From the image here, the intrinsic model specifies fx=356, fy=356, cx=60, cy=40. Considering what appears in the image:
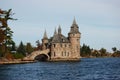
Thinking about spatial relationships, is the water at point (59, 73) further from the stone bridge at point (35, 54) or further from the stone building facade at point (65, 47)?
the stone building facade at point (65, 47)

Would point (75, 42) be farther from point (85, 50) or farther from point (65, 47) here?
point (85, 50)

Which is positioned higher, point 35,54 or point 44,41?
point 44,41

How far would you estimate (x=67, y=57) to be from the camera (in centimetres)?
11119

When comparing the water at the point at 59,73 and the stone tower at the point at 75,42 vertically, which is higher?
the stone tower at the point at 75,42

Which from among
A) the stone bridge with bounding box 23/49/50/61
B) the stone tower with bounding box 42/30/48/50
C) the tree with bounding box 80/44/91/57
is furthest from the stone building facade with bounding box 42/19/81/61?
the tree with bounding box 80/44/91/57

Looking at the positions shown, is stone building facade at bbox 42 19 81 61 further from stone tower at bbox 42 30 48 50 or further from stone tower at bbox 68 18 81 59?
stone tower at bbox 42 30 48 50

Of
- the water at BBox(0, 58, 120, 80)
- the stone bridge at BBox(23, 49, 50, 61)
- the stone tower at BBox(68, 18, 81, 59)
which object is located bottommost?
the water at BBox(0, 58, 120, 80)

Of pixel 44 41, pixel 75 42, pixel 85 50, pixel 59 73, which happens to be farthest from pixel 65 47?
pixel 85 50

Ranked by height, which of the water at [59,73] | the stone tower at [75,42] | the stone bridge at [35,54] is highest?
the stone tower at [75,42]

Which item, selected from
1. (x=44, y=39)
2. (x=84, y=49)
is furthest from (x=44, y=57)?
(x=84, y=49)

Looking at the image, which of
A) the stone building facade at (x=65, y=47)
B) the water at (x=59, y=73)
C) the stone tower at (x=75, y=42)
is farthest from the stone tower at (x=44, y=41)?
the water at (x=59, y=73)

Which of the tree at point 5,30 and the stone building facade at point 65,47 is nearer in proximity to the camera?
the tree at point 5,30

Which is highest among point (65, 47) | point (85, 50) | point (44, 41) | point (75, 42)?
point (44, 41)

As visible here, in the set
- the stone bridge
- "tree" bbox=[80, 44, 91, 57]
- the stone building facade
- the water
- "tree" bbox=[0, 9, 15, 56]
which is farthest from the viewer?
"tree" bbox=[80, 44, 91, 57]
